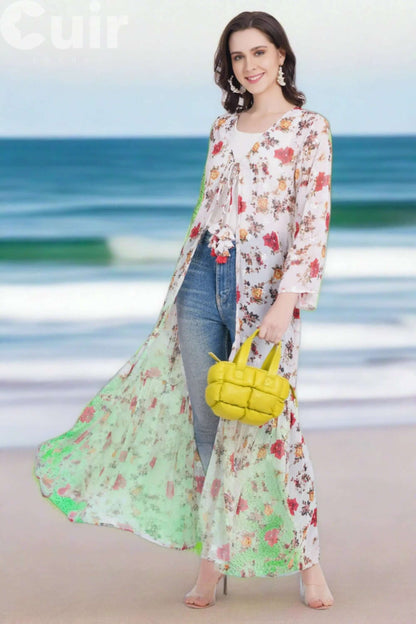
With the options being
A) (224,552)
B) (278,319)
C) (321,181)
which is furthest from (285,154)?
(224,552)

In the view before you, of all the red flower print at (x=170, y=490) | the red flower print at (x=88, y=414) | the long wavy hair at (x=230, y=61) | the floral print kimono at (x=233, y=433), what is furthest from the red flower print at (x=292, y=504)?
the long wavy hair at (x=230, y=61)

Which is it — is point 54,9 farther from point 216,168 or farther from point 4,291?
point 216,168

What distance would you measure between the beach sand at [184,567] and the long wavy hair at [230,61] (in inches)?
45.9

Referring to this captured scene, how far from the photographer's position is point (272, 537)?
2.62 metres

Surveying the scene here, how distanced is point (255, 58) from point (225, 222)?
373mm

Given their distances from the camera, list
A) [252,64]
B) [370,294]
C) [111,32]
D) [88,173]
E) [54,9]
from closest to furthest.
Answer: [252,64]
[370,294]
[54,9]
[111,32]
[88,173]

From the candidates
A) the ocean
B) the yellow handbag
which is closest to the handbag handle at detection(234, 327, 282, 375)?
the yellow handbag

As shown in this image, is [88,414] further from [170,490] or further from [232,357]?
[232,357]

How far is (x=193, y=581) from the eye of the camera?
2.89 metres

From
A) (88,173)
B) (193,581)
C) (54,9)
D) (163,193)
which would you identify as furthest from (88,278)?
(193,581)

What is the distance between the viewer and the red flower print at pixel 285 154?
256 cm

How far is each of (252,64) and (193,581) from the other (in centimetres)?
127

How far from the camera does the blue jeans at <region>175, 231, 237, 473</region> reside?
2596 mm

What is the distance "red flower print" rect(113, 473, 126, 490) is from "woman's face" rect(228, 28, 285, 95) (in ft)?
3.12
